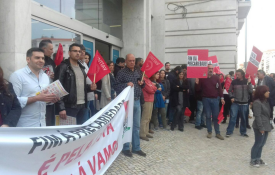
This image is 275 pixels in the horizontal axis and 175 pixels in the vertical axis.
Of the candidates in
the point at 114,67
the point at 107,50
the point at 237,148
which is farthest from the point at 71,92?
the point at 107,50

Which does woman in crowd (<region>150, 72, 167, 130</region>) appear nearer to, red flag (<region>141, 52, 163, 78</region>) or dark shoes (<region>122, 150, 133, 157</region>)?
red flag (<region>141, 52, 163, 78</region>)

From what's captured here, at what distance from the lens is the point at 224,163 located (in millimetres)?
5168

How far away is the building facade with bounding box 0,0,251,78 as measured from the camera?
453 centimetres

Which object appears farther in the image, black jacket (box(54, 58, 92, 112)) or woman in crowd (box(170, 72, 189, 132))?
woman in crowd (box(170, 72, 189, 132))

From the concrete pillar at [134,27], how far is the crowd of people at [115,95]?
2820mm

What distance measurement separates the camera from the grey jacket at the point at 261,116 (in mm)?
4969

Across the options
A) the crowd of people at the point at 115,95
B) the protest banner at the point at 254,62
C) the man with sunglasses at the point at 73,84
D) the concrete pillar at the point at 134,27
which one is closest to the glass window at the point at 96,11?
the concrete pillar at the point at 134,27

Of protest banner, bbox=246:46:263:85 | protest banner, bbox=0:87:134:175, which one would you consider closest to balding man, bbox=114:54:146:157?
protest banner, bbox=0:87:134:175

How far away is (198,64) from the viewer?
6988mm

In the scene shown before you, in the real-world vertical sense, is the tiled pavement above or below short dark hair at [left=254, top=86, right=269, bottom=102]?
below

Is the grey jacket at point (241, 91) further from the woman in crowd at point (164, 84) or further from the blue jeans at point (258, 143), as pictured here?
the blue jeans at point (258, 143)

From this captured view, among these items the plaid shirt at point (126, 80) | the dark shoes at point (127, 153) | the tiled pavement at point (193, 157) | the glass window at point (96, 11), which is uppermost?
the glass window at point (96, 11)

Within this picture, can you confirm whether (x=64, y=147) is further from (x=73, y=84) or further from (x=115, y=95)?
(x=115, y=95)

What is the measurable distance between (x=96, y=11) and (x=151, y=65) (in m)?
4.75
